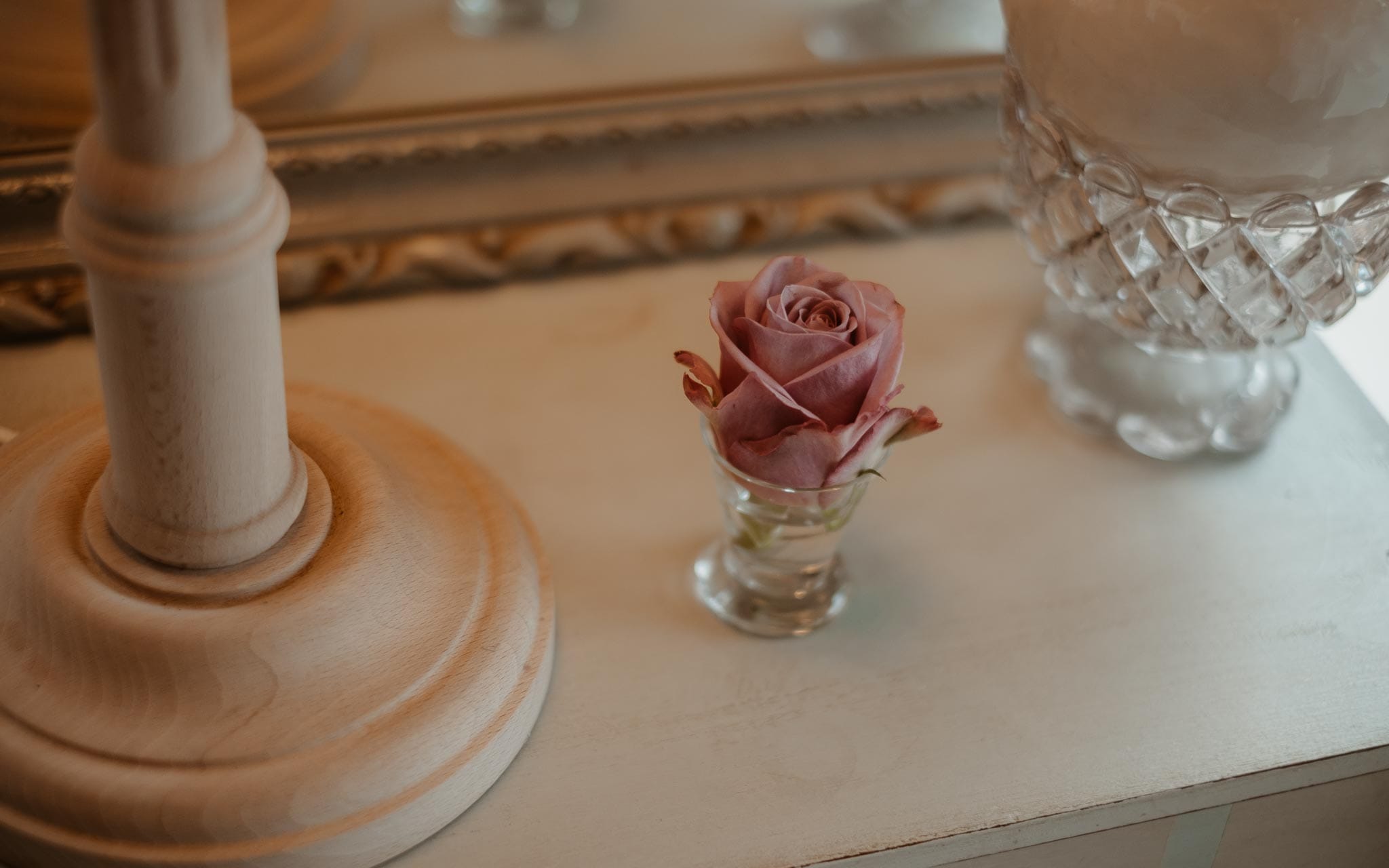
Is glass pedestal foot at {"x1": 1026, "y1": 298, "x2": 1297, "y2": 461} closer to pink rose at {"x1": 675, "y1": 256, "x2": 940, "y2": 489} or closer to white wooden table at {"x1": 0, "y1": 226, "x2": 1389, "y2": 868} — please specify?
white wooden table at {"x1": 0, "y1": 226, "x2": 1389, "y2": 868}

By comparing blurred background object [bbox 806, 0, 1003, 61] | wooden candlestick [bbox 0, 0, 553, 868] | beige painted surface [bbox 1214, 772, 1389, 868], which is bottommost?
beige painted surface [bbox 1214, 772, 1389, 868]

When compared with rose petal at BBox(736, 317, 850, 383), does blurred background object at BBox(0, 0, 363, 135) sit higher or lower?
higher

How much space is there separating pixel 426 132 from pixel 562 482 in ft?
0.50

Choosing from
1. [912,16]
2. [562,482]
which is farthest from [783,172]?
[562,482]

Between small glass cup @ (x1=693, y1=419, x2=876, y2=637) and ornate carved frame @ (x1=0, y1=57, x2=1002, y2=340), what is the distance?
0.55ft

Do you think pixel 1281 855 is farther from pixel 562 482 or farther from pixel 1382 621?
pixel 562 482

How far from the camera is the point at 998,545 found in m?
0.49

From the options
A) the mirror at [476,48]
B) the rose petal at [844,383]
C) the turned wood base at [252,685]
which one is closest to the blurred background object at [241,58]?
the mirror at [476,48]

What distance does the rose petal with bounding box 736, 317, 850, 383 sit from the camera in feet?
1.24

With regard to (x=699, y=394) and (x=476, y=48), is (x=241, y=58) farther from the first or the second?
(x=699, y=394)

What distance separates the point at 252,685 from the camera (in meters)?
0.36

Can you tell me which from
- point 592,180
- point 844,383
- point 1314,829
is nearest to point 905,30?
point 592,180

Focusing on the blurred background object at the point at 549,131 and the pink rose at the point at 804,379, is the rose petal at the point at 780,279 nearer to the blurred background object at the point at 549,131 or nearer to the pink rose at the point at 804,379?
the pink rose at the point at 804,379

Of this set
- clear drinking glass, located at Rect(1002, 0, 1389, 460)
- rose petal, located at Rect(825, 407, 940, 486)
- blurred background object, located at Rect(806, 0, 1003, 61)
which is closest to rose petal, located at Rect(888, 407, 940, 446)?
rose petal, located at Rect(825, 407, 940, 486)
